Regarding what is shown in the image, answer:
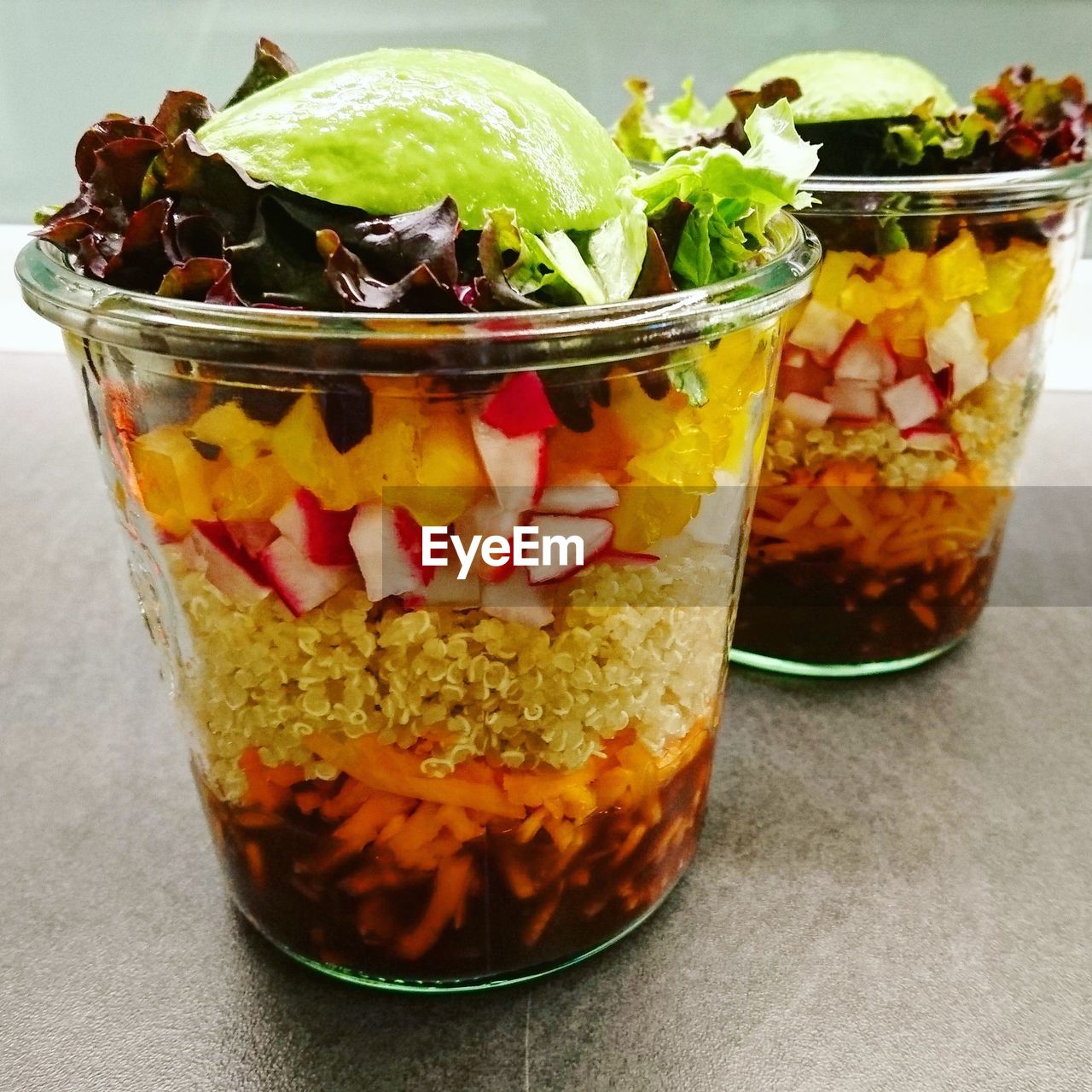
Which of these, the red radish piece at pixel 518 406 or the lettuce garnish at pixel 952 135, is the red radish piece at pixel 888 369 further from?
the red radish piece at pixel 518 406

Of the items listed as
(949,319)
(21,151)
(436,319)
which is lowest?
(21,151)

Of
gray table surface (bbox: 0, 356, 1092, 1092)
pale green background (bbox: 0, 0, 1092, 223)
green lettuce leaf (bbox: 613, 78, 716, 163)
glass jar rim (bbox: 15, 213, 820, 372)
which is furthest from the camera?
pale green background (bbox: 0, 0, 1092, 223)

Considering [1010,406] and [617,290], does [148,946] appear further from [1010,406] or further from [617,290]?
[1010,406]

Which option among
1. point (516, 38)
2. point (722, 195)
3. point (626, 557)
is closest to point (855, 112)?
point (722, 195)

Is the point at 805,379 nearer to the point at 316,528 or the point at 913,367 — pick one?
the point at 913,367

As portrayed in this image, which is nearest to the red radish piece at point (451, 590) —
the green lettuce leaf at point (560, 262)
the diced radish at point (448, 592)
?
the diced radish at point (448, 592)

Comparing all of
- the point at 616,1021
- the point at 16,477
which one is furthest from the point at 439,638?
the point at 16,477

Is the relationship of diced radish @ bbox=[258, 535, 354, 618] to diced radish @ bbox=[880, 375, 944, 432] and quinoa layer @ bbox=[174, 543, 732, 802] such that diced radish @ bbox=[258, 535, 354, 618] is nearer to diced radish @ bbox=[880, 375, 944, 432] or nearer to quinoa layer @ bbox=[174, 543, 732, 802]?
quinoa layer @ bbox=[174, 543, 732, 802]

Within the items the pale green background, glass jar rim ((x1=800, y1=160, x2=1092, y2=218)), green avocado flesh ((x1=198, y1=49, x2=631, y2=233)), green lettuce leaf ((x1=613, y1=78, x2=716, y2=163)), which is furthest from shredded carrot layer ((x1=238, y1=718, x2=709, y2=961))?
the pale green background
